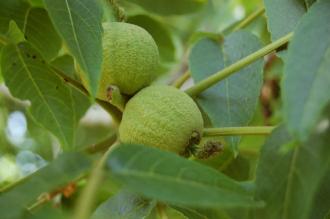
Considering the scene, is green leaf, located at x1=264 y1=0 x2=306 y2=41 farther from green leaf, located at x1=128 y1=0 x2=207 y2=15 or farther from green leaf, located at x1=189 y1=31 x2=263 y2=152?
green leaf, located at x1=128 y1=0 x2=207 y2=15

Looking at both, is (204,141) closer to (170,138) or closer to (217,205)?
(170,138)

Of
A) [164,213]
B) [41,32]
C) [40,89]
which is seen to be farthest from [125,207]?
[41,32]

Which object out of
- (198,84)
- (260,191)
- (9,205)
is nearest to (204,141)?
(198,84)

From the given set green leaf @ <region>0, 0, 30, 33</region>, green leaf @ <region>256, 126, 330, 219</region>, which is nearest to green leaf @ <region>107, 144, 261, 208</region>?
green leaf @ <region>256, 126, 330, 219</region>

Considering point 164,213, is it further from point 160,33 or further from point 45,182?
point 160,33

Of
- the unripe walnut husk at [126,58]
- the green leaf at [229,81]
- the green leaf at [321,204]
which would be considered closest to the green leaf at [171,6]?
the green leaf at [229,81]

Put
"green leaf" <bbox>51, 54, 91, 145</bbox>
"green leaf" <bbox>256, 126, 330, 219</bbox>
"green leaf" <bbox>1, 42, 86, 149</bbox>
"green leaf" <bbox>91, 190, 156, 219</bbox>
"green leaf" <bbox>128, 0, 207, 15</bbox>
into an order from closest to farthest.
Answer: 1. "green leaf" <bbox>256, 126, 330, 219</bbox>
2. "green leaf" <bbox>91, 190, 156, 219</bbox>
3. "green leaf" <bbox>1, 42, 86, 149</bbox>
4. "green leaf" <bbox>51, 54, 91, 145</bbox>
5. "green leaf" <bbox>128, 0, 207, 15</bbox>

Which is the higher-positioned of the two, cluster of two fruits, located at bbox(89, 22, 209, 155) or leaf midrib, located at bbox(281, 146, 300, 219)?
cluster of two fruits, located at bbox(89, 22, 209, 155)
